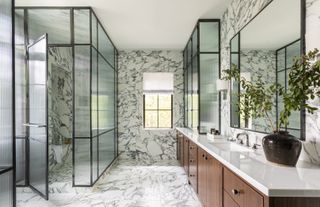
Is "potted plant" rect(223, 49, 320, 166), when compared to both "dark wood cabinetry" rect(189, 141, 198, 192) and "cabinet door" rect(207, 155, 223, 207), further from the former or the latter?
"dark wood cabinetry" rect(189, 141, 198, 192)

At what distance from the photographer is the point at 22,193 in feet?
10.6

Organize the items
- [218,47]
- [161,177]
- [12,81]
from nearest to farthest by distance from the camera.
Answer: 1. [12,81]
2. [218,47]
3. [161,177]

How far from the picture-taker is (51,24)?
130 inches

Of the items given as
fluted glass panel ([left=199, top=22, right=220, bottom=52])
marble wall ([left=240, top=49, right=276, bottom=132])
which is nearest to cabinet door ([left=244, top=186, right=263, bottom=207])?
marble wall ([left=240, top=49, right=276, bottom=132])

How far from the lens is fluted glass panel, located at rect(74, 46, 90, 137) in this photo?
3.17 m

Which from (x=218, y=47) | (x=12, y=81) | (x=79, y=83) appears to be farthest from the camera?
(x=218, y=47)

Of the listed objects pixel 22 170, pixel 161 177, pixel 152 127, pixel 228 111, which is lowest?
pixel 161 177

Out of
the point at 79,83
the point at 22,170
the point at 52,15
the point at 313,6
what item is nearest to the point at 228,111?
the point at 313,6

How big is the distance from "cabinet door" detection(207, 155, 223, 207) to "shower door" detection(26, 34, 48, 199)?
2.16 meters

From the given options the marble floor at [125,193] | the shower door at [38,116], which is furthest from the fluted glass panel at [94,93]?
the marble floor at [125,193]

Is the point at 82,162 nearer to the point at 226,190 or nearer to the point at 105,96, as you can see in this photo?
the point at 105,96

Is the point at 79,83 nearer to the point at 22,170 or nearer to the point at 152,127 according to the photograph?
the point at 22,170

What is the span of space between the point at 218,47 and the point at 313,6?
222 cm

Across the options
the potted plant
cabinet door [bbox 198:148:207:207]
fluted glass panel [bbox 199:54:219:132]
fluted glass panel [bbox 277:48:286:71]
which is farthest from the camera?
fluted glass panel [bbox 199:54:219:132]
